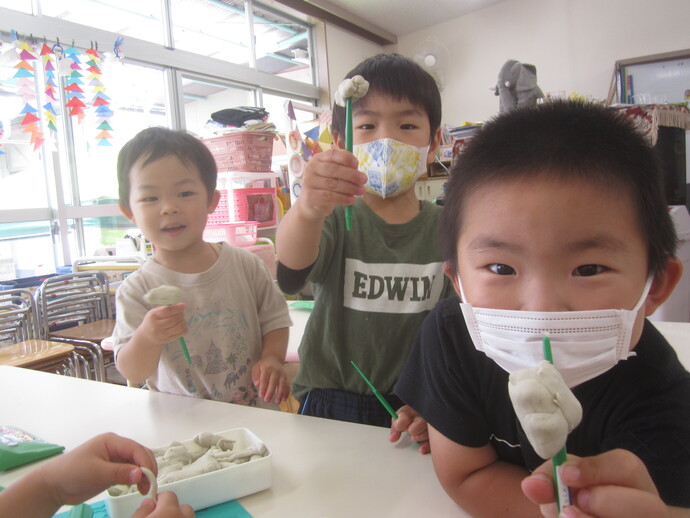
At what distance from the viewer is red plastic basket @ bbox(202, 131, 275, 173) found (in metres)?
3.30

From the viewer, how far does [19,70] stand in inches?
109

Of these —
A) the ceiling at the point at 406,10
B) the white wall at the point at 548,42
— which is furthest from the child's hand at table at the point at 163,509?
the ceiling at the point at 406,10

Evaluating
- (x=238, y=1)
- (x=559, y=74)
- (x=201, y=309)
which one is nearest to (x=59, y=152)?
(x=238, y=1)

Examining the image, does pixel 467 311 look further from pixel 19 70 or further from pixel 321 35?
pixel 321 35

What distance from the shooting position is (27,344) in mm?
2369

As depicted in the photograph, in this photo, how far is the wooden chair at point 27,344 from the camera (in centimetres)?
215

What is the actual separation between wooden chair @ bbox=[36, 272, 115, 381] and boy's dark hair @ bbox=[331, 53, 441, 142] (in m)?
2.22

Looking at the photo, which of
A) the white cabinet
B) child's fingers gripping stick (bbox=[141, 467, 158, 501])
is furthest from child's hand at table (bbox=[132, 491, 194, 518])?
the white cabinet

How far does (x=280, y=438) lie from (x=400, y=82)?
0.79m

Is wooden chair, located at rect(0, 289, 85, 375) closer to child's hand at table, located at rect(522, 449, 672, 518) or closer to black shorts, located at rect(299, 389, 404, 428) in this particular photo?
black shorts, located at rect(299, 389, 404, 428)

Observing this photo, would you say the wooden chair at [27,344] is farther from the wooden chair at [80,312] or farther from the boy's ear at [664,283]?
the boy's ear at [664,283]

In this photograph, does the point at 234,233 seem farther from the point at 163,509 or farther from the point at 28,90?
the point at 163,509

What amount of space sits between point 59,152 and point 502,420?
141 inches

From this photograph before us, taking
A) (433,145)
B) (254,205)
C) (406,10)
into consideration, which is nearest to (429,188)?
(254,205)
